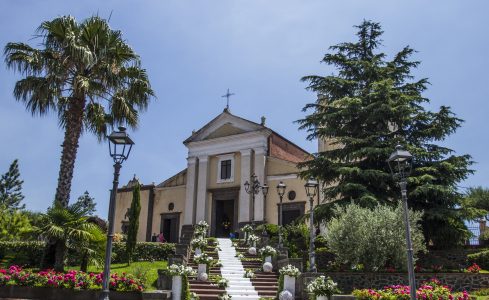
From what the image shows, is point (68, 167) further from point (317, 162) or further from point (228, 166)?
point (228, 166)

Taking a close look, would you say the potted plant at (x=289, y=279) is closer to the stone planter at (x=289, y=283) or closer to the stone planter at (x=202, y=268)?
the stone planter at (x=289, y=283)

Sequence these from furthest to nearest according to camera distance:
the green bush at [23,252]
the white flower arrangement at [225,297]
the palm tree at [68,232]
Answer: the green bush at [23,252] < the palm tree at [68,232] < the white flower arrangement at [225,297]

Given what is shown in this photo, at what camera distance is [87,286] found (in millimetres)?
12867

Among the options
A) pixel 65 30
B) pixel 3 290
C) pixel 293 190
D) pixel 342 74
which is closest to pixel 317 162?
pixel 342 74

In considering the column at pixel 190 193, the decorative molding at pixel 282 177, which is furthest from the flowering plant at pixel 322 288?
the column at pixel 190 193

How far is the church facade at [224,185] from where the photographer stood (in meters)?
29.1

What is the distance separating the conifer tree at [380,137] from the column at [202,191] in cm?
1110

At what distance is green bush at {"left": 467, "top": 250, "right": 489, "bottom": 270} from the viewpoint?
17828 millimetres

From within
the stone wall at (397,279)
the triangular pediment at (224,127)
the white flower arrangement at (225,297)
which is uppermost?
the triangular pediment at (224,127)

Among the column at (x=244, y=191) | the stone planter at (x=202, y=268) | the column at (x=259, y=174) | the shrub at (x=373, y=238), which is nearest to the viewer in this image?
A: the stone planter at (x=202, y=268)

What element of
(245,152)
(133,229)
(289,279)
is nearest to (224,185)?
(245,152)

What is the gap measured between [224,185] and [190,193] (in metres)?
2.56

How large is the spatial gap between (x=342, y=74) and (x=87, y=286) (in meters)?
16.0

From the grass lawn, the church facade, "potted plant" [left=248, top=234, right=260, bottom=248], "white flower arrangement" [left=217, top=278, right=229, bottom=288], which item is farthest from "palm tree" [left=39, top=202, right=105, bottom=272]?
the church facade
